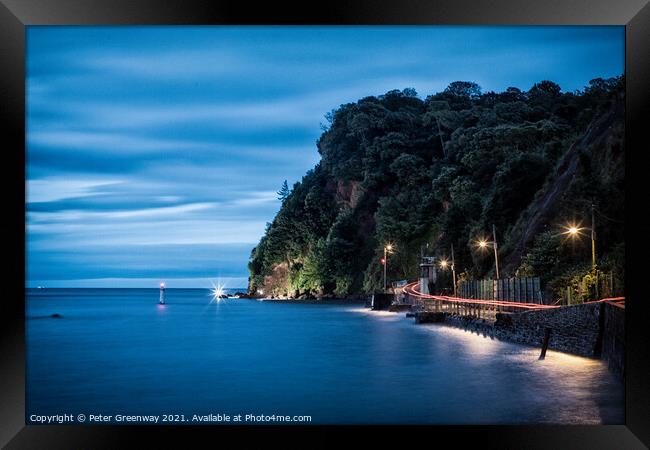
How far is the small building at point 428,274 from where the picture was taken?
23906 mm

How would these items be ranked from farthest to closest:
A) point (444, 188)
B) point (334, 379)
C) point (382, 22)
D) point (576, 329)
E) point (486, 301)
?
1. point (444, 188)
2. point (486, 301)
3. point (334, 379)
4. point (576, 329)
5. point (382, 22)

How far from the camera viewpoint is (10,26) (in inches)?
229

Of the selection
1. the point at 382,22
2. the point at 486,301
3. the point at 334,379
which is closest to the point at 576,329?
the point at 334,379

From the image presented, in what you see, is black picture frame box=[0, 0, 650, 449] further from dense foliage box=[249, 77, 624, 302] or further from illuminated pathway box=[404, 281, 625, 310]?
dense foliage box=[249, 77, 624, 302]

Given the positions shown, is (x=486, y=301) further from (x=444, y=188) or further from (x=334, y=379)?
(x=444, y=188)

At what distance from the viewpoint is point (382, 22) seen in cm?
580

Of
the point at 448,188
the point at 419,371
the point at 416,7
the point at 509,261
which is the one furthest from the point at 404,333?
the point at 416,7

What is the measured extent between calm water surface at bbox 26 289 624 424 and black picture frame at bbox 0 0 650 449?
5.15 feet

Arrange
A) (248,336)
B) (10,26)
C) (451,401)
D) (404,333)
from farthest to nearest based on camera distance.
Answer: (248,336), (404,333), (451,401), (10,26)

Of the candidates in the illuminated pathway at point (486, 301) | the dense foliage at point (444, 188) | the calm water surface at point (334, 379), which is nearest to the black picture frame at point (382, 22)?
the calm water surface at point (334, 379)

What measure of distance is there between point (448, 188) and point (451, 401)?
19.7m

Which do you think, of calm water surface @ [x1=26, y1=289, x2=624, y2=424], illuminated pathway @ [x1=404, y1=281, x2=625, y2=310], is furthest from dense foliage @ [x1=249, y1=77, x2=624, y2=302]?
calm water surface @ [x1=26, y1=289, x2=624, y2=424]

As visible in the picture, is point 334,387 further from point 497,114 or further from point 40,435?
point 497,114

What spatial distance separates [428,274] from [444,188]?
18.1 ft
